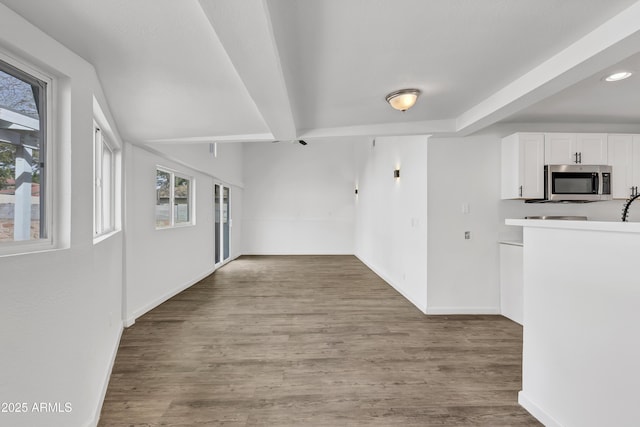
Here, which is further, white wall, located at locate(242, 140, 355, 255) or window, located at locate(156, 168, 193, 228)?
white wall, located at locate(242, 140, 355, 255)

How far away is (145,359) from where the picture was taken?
8.53 ft

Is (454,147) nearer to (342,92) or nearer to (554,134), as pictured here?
(554,134)

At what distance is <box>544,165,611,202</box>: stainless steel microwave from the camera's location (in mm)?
3383

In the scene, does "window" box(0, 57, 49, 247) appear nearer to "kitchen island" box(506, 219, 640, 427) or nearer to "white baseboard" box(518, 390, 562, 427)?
"kitchen island" box(506, 219, 640, 427)

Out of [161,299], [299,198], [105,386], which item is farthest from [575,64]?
[299,198]

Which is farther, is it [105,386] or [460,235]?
[460,235]

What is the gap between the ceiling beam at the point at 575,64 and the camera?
156 centimetres

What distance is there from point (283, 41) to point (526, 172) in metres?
3.15

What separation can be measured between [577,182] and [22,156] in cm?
485

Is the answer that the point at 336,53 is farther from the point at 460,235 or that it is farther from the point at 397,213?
the point at 397,213

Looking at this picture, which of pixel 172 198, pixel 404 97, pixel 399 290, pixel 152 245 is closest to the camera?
pixel 404 97

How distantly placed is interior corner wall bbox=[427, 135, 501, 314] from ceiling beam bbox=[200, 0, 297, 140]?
230cm

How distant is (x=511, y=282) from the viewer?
3541mm

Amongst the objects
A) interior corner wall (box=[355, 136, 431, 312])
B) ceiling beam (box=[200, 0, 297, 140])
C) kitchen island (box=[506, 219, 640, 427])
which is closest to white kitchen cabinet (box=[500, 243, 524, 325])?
interior corner wall (box=[355, 136, 431, 312])
